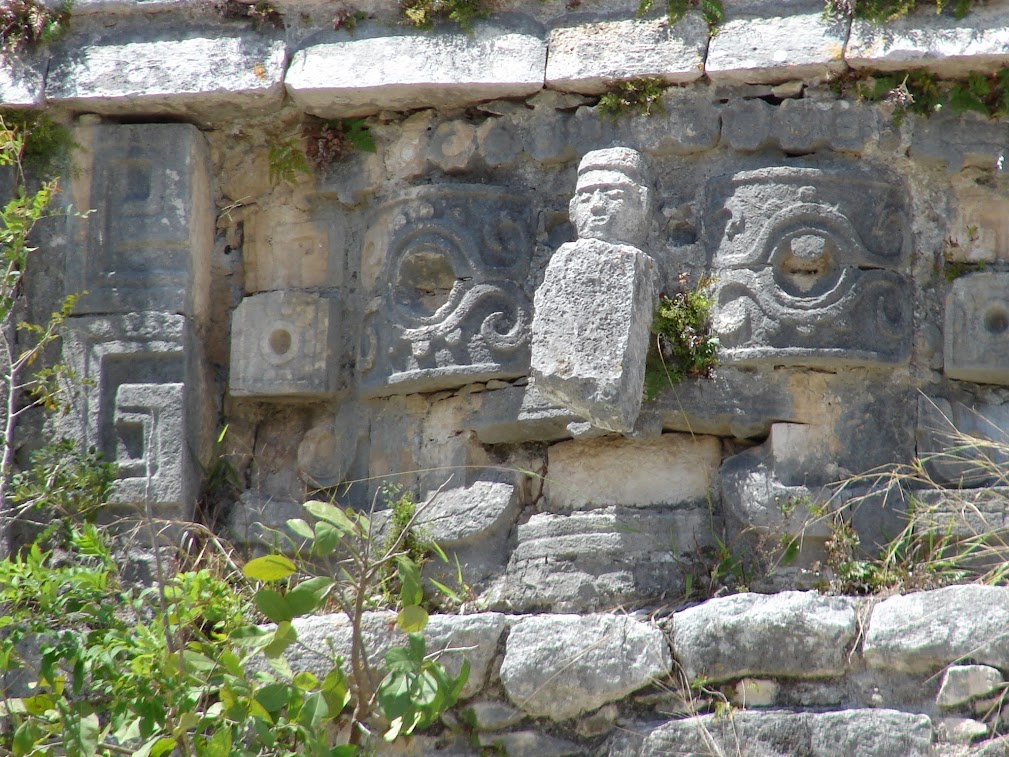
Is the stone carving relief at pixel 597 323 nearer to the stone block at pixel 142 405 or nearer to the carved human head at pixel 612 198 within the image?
the carved human head at pixel 612 198

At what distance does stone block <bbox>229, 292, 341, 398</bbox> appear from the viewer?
528cm

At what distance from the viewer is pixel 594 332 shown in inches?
183

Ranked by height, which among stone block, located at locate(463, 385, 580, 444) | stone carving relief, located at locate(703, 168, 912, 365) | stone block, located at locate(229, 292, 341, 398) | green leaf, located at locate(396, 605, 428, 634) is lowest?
green leaf, located at locate(396, 605, 428, 634)

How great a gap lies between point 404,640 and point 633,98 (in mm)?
1921

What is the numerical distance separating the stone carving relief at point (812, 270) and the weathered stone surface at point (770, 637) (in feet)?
2.88

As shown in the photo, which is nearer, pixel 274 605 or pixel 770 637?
pixel 274 605

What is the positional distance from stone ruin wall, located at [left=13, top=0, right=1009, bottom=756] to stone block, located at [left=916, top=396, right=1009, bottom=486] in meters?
0.01

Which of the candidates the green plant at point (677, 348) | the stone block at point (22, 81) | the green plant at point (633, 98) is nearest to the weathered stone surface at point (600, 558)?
the green plant at point (677, 348)

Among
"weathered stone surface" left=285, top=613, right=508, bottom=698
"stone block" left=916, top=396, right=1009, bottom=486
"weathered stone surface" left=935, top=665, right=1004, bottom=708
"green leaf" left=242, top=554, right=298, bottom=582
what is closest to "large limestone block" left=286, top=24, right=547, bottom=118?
"stone block" left=916, top=396, right=1009, bottom=486

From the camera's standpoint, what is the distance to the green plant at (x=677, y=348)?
193 inches

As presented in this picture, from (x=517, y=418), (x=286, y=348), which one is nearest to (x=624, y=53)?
(x=517, y=418)

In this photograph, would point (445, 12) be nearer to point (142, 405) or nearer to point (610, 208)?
point (610, 208)

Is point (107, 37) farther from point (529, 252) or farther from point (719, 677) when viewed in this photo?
point (719, 677)

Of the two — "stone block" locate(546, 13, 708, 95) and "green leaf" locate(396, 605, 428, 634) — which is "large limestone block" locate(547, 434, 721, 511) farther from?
"stone block" locate(546, 13, 708, 95)
